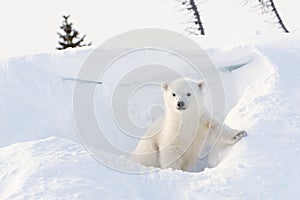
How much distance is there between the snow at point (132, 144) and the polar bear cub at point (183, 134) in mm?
354

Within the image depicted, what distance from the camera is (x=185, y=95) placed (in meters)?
6.52

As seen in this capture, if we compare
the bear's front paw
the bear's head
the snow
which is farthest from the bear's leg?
the bear's front paw

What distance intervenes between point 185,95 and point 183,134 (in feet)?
1.64

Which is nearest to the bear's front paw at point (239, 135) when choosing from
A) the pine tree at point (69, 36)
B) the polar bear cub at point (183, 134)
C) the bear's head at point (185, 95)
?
the polar bear cub at point (183, 134)

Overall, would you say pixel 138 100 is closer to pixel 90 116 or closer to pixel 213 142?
pixel 90 116

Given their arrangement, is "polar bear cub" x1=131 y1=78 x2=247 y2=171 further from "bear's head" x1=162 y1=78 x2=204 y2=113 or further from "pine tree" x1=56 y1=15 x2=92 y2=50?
"pine tree" x1=56 y1=15 x2=92 y2=50

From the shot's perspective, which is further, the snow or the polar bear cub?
the polar bear cub

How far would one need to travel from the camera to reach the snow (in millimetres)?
4621

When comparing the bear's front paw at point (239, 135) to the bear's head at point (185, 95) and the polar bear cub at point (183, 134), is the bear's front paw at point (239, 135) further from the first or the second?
the bear's head at point (185, 95)

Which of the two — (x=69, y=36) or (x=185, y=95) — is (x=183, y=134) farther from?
(x=69, y=36)

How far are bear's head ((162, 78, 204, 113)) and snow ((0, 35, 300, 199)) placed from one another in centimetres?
48

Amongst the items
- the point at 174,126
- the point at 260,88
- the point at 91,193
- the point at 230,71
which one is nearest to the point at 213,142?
the point at 174,126

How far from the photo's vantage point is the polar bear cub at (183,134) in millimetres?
6477

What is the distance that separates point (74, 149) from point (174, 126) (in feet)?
5.97
